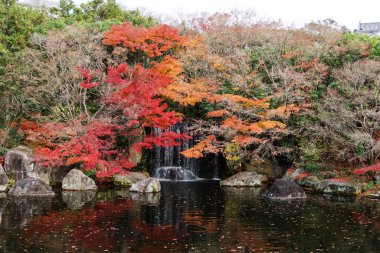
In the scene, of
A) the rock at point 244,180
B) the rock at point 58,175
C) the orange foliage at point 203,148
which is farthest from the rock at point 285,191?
the rock at point 58,175

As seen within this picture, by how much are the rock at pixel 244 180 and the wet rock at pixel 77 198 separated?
27.3ft

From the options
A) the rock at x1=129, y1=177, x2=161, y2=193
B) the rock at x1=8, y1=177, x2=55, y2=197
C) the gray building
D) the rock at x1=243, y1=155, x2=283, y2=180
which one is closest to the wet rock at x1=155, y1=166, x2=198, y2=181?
the rock at x1=243, y1=155, x2=283, y2=180

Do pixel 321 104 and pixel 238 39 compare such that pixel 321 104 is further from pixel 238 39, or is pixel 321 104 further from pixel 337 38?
pixel 238 39

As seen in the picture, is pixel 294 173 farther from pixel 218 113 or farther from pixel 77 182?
pixel 77 182

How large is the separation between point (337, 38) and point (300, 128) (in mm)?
7611

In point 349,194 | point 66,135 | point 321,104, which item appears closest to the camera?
point 349,194

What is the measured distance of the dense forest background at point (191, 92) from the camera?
24.6 meters

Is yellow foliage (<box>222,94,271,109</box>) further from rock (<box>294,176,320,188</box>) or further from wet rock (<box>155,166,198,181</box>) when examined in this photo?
wet rock (<box>155,166,198,181</box>)

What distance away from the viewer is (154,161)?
3031 cm

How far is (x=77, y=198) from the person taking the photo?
68.8 feet

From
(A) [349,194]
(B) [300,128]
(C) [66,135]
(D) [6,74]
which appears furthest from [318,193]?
(D) [6,74]

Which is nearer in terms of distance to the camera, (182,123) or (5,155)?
(5,155)

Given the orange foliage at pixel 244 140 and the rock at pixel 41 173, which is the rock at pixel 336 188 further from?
the rock at pixel 41 173

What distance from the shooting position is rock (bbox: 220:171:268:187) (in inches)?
1046
